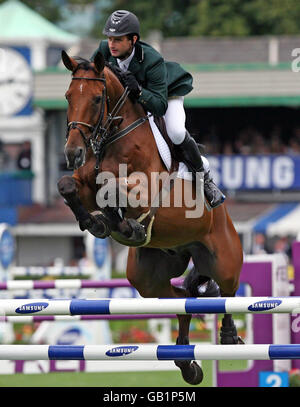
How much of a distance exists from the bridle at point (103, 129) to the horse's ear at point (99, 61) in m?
0.06

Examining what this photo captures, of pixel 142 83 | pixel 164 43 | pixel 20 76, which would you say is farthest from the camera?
pixel 164 43

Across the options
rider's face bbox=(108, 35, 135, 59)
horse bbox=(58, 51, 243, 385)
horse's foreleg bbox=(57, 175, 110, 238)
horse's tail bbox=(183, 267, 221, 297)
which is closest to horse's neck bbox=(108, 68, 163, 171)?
horse bbox=(58, 51, 243, 385)

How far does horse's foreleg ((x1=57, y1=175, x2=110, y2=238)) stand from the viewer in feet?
18.4

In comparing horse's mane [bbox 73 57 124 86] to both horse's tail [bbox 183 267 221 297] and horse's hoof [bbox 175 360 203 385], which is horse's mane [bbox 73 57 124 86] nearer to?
horse's tail [bbox 183 267 221 297]

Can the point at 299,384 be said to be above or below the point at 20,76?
below

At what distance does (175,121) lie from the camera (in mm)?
6203

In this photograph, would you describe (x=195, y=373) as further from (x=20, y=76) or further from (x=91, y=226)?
(x=20, y=76)

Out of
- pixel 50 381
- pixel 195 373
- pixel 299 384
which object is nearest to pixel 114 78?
pixel 195 373

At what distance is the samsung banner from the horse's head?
16.2 m

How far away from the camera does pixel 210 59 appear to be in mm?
25359

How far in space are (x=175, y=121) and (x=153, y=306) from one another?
155 cm

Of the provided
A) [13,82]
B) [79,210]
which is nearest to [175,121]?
[79,210]

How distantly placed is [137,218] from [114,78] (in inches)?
34.4

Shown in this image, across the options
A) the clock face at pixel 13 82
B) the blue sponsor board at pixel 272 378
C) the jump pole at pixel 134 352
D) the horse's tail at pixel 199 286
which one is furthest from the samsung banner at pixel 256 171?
the jump pole at pixel 134 352
